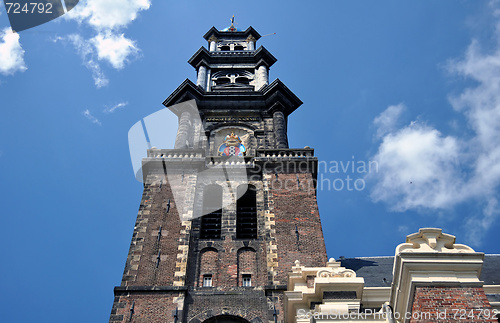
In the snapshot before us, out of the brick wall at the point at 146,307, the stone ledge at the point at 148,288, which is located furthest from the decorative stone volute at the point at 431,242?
the stone ledge at the point at 148,288

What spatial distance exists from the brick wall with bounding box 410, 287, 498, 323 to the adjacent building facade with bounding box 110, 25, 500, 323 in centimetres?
3

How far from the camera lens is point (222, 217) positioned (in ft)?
75.8

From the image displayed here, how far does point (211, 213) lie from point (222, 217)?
728mm

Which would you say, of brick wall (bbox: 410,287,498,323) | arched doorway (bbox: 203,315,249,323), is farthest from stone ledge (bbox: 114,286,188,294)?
brick wall (bbox: 410,287,498,323)

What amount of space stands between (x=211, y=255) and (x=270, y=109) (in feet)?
38.9

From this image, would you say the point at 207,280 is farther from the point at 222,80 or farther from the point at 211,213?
the point at 222,80

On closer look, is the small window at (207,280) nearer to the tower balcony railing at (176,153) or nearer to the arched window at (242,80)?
the tower balcony railing at (176,153)

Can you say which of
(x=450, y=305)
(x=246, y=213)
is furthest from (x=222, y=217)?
(x=450, y=305)

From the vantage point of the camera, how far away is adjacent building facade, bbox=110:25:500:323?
1223cm

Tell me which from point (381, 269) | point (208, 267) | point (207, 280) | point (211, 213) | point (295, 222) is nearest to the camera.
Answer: point (207, 280)

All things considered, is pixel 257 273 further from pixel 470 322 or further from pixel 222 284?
pixel 470 322

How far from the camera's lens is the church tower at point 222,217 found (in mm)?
18828

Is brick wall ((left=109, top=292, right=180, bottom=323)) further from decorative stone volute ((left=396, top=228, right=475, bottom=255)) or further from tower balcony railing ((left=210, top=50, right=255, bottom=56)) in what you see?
tower balcony railing ((left=210, top=50, right=255, bottom=56))

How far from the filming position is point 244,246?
21.7 m
